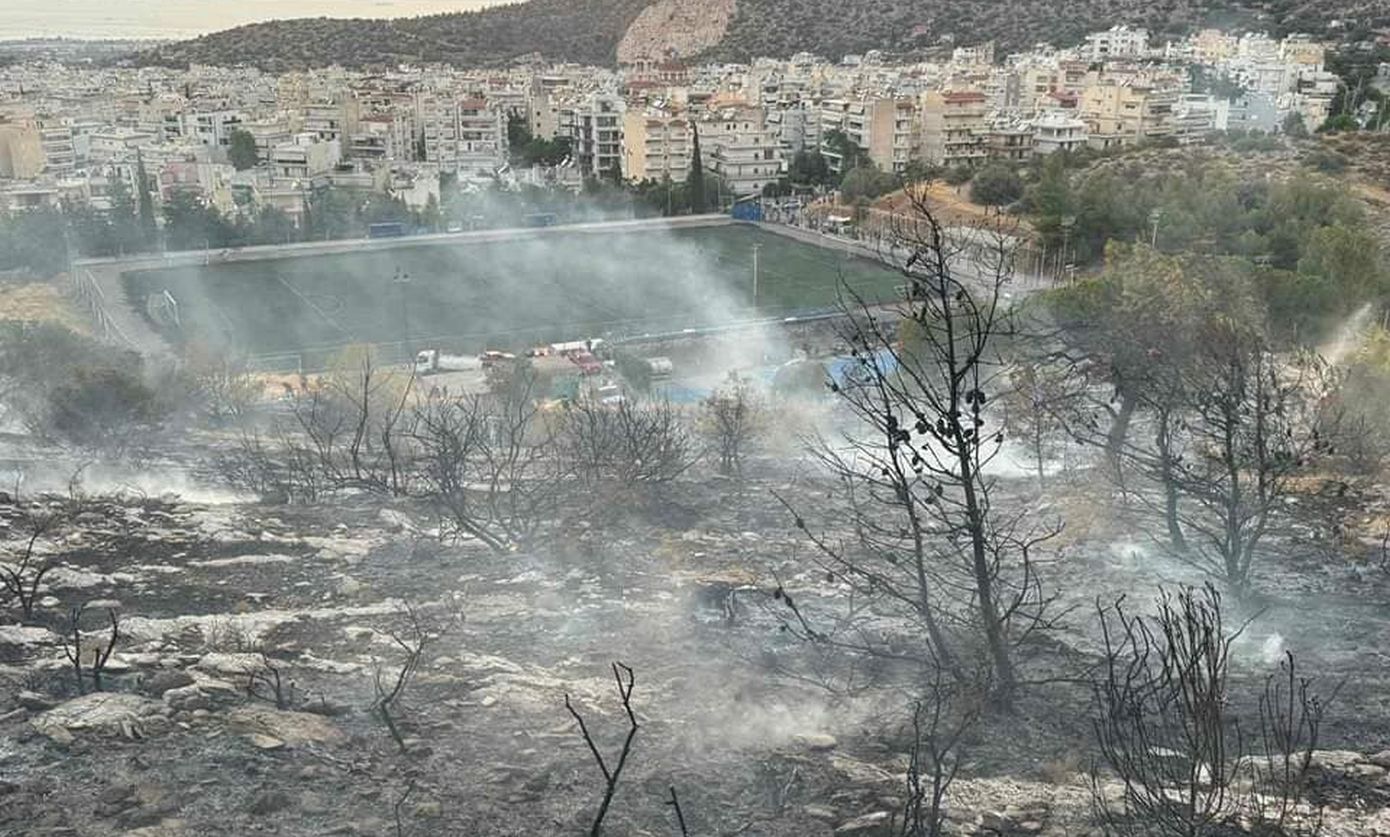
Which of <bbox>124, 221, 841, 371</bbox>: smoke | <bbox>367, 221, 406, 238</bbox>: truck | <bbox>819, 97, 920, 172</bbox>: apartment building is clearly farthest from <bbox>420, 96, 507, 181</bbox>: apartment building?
<bbox>124, 221, 841, 371</bbox>: smoke

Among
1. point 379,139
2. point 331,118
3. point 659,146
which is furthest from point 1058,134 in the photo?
point 331,118

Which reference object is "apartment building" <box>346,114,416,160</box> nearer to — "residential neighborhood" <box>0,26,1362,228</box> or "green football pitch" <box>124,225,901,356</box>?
"residential neighborhood" <box>0,26,1362,228</box>

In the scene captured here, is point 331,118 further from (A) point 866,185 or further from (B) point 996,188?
(B) point 996,188

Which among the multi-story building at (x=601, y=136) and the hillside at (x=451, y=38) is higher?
the hillside at (x=451, y=38)

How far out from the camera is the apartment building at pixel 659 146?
21.0 meters

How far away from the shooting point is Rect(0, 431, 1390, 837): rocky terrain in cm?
227

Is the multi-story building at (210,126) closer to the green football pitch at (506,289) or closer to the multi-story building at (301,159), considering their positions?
the multi-story building at (301,159)

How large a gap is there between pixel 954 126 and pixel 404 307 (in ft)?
38.7

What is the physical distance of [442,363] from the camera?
10828 millimetres

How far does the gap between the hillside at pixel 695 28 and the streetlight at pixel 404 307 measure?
21113 millimetres

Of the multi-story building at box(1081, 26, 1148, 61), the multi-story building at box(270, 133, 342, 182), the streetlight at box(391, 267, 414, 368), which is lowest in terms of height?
the streetlight at box(391, 267, 414, 368)

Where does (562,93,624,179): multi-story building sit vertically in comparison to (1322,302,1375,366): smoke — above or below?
above

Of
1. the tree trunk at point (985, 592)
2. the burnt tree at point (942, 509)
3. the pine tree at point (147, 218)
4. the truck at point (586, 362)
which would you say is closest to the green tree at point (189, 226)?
the pine tree at point (147, 218)

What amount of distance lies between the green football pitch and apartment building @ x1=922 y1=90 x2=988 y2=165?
5343 mm
